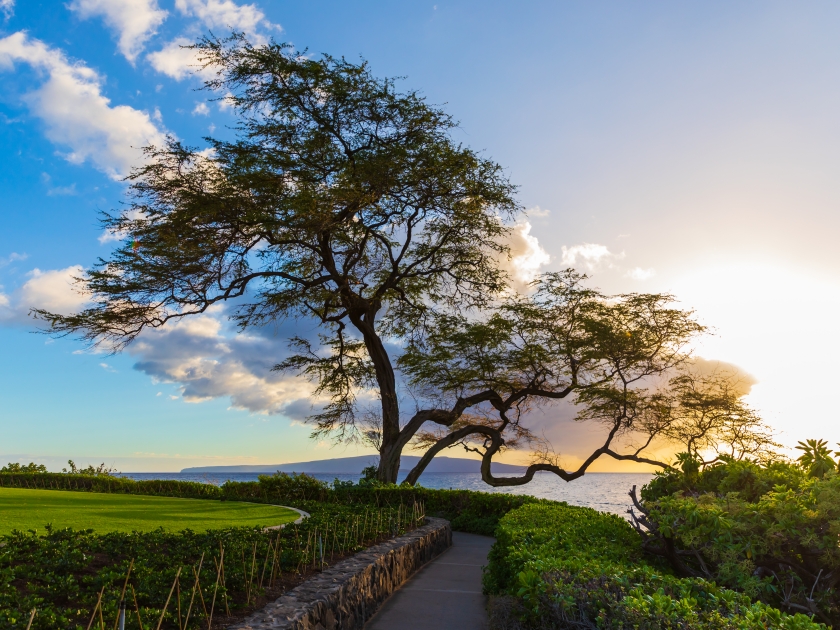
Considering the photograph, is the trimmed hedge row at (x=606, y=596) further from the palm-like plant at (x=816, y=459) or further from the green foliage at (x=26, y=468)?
the green foliage at (x=26, y=468)

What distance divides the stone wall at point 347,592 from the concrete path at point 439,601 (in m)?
0.19

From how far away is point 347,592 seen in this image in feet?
22.3

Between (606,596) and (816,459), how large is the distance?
3790 millimetres

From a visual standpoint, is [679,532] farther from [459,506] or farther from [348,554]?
[459,506]

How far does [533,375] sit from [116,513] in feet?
48.0

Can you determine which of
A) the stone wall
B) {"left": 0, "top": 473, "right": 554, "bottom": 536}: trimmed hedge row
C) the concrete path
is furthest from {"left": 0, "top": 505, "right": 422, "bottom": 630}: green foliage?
{"left": 0, "top": 473, "right": 554, "bottom": 536}: trimmed hedge row

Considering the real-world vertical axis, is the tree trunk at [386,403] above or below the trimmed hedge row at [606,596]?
above

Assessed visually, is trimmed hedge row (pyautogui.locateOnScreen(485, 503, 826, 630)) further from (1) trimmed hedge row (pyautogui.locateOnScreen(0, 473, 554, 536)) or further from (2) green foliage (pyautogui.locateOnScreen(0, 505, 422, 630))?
(1) trimmed hedge row (pyautogui.locateOnScreen(0, 473, 554, 536))

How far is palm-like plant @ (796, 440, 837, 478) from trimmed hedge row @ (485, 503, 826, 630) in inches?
80.7

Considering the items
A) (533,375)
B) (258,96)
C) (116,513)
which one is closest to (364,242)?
(258,96)

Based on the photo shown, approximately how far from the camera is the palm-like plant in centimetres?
666

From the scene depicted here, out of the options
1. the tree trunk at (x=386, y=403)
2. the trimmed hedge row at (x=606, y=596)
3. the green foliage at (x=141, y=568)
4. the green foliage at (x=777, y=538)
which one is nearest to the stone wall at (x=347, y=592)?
the green foliage at (x=141, y=568)

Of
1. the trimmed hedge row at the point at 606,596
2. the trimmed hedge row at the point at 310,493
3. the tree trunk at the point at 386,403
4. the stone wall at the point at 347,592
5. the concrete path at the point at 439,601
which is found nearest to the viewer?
the trimmed hedge row at the point at 606,596

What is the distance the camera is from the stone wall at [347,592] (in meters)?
5.47
